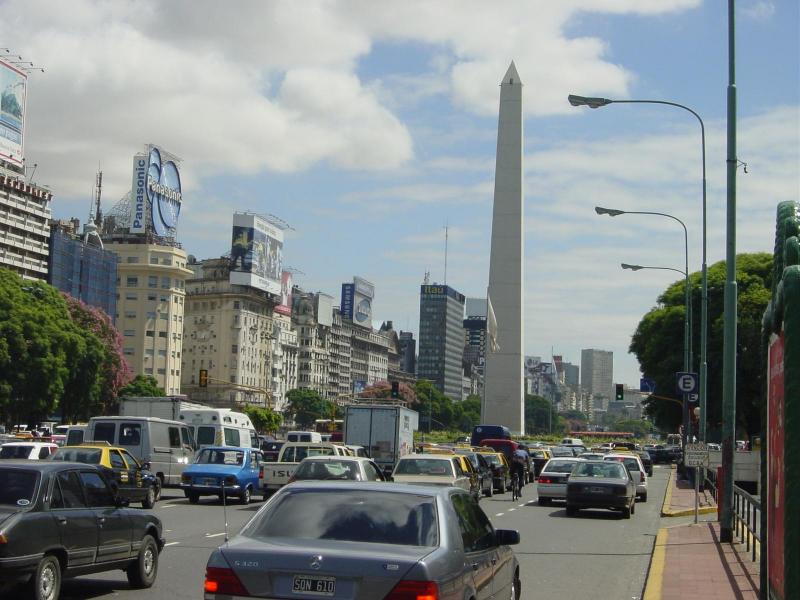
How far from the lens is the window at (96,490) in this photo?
38.8 ft

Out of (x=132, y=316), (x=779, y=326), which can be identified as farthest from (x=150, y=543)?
(x=132, y=316)

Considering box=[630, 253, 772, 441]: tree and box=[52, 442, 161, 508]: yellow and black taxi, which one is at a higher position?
box=[630, 253, 772, 441]: tree

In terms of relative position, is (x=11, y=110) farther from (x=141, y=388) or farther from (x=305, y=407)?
(x=305, y=407)

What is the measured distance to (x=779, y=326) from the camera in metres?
6.87

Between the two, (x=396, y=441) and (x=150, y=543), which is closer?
(x=150, y=543)

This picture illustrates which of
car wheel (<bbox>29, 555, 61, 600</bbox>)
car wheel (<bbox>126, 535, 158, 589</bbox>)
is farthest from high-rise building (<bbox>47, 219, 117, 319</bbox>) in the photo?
car wheel (<bbox>29, 555, 61, 600</bbox>)

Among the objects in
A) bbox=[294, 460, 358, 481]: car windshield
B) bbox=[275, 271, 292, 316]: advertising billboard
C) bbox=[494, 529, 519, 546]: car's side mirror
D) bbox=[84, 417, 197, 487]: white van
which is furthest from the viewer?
bbox=[275, 271, 292, 316]: advertising billboard

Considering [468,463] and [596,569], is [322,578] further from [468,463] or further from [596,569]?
[468,463]

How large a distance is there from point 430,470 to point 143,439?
8.83 m

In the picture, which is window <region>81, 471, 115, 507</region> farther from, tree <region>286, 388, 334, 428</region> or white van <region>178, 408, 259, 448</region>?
tree <region>286, 388, 334, 428</region>

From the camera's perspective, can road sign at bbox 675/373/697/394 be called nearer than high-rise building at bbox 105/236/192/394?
Yes

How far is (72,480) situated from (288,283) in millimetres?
153420

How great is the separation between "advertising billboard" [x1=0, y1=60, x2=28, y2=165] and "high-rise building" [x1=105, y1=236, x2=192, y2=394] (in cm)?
3432

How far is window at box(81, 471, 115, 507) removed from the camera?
1183 cm
